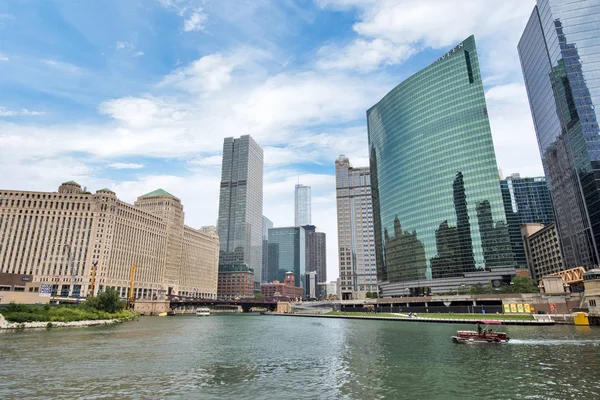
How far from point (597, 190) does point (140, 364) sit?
177 meters

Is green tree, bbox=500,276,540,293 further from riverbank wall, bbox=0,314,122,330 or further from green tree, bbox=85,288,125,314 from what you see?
green tree, bbox=85,288,125,314

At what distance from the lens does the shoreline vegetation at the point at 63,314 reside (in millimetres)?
93938

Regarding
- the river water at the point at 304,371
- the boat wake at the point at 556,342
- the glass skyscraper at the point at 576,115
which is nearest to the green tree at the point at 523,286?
the glass skyscraper at the point at 576,115

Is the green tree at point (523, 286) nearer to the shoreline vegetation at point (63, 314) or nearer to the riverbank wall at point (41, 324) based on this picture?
the shoreline vegetation at point (63, 314)

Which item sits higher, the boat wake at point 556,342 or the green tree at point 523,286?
the green tree at point 523,286

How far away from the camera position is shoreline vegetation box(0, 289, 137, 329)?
93938mm

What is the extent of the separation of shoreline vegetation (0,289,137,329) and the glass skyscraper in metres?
189

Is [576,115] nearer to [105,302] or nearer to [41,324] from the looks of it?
[105,302]

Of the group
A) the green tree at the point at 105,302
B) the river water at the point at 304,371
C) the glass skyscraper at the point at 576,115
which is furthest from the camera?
the glass skyscraper at the point at 576,115

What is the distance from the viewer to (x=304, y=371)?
4675 centimetres

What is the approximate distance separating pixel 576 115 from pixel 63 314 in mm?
209384

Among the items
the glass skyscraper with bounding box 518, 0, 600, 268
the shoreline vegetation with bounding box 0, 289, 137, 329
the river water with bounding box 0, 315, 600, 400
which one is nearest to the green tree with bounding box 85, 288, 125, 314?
the shoreline vegetation with bounding box 0, 289, 137, 329

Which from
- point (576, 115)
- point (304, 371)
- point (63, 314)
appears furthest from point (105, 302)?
point (576, 115)

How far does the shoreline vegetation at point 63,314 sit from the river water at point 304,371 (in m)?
28.9
